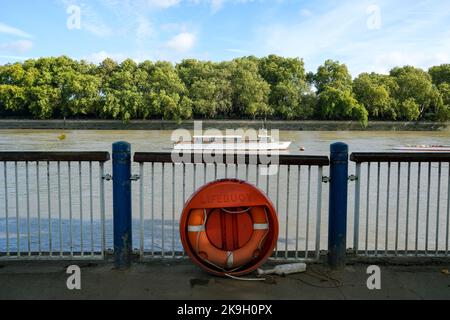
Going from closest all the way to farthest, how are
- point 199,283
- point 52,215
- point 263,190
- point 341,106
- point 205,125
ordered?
1. point 199,283
2. point 52,215
3. point 263,190
4. point 341,106
5. point 205,125

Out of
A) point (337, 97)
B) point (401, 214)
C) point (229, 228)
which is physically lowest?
point (401, 214)

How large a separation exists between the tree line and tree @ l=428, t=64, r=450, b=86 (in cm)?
970

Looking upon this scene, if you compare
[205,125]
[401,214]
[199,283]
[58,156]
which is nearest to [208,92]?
[205,125]

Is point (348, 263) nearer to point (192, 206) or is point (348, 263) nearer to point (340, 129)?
point (192, 206)

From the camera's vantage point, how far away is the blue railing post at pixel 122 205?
4.45 meters

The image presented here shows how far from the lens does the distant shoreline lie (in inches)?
2956

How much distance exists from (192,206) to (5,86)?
265 feet

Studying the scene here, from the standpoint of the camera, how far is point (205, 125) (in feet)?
248

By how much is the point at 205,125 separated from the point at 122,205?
71.4 m

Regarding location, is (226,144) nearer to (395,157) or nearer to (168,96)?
(395,157)

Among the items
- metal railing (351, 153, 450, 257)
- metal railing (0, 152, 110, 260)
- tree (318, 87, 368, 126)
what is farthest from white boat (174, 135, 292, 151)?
tree (318, 87, 368, 126)

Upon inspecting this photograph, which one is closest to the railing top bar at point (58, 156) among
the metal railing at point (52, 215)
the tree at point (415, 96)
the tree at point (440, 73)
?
the metal railing at point (52, 215)

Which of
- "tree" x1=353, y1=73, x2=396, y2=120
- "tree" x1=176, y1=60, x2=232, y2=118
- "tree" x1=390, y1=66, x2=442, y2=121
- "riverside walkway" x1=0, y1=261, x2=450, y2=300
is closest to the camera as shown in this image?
"riverside walkway" x1=0, y1=261, x2=450, y2=300

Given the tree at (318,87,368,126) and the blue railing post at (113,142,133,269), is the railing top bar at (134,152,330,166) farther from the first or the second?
the tree at (318,87,368,126)
